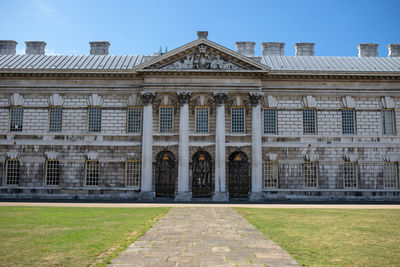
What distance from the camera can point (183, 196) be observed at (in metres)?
26.4

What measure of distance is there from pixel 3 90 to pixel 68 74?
18.2ft

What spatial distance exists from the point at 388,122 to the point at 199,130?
15053 millimetres

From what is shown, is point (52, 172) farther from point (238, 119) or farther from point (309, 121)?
point (309, 121)

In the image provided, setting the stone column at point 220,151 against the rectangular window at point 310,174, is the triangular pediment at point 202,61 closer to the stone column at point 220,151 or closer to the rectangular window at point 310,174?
the stone column at point 220,151

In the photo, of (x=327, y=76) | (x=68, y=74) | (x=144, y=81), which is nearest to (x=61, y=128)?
(x=68, y=74)

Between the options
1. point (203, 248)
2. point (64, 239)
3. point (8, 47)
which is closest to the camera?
point (203, 248)

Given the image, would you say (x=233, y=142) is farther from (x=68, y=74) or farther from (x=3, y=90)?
(x=3, y=90)

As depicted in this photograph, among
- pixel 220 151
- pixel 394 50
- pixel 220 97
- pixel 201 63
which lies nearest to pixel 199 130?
pixel 220 151

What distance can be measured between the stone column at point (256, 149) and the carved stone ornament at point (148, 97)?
752 cm

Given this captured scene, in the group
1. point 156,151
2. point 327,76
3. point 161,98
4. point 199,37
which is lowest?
point 156,151

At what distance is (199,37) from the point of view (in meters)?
29.5

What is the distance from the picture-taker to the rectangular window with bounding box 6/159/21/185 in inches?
1105

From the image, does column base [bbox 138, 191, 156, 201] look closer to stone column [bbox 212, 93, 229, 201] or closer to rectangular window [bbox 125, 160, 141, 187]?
rectangular window [bbox 125, 160, 141, 187]

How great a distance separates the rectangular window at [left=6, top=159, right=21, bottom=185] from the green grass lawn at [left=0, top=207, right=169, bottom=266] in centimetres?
1627
